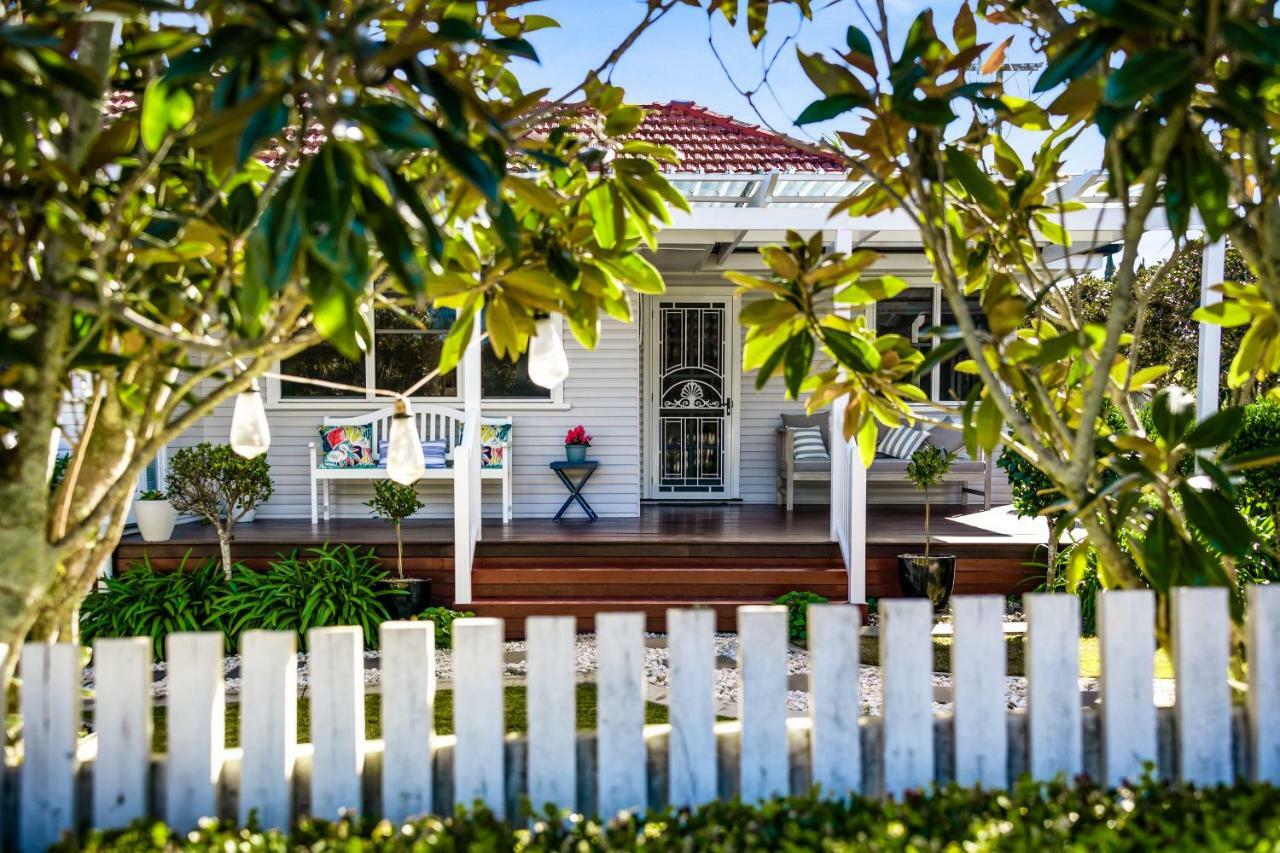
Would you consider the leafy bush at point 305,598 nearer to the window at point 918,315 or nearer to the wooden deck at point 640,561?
the wooden deck at point 640,561

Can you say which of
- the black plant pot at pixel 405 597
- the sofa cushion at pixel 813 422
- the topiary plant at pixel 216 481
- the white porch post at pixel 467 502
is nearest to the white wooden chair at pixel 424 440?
the white porch post at pixel 467 502

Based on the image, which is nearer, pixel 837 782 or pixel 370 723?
pixel 837 782

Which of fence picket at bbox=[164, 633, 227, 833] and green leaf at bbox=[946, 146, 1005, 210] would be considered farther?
green leaf at bbox=[946, 146, 1005, 210]

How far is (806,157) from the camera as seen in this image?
727cm

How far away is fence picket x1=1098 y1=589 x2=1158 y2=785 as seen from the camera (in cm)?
170

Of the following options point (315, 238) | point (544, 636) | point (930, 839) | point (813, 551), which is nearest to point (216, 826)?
point (544, 636)

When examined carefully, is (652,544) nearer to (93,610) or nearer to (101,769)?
(93,610)

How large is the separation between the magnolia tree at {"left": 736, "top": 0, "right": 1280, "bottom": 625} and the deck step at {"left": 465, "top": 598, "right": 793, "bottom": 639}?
160 inches

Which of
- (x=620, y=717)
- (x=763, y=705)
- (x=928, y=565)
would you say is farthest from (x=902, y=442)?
(x=620, y=717)

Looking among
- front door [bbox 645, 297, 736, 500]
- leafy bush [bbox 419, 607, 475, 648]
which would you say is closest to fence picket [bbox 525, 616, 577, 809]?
leafy bush [bbox 419, 607, 475, 648]

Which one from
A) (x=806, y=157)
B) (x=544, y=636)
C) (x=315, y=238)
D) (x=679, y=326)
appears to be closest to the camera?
(x=315, y=238)

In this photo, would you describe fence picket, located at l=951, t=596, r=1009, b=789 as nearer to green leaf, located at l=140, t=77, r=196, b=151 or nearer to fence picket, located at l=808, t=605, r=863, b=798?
fence picket, located at l=808, t=605, r=863, b=798

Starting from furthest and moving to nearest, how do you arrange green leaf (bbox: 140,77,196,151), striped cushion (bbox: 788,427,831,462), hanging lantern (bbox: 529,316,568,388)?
striped cushion (bbox: 788,427,831,462)
hanging lantern (bbox: 529,316,568,388)
green leaf (bbox: 140,77,196,151)

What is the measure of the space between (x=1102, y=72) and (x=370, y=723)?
12.6ft
